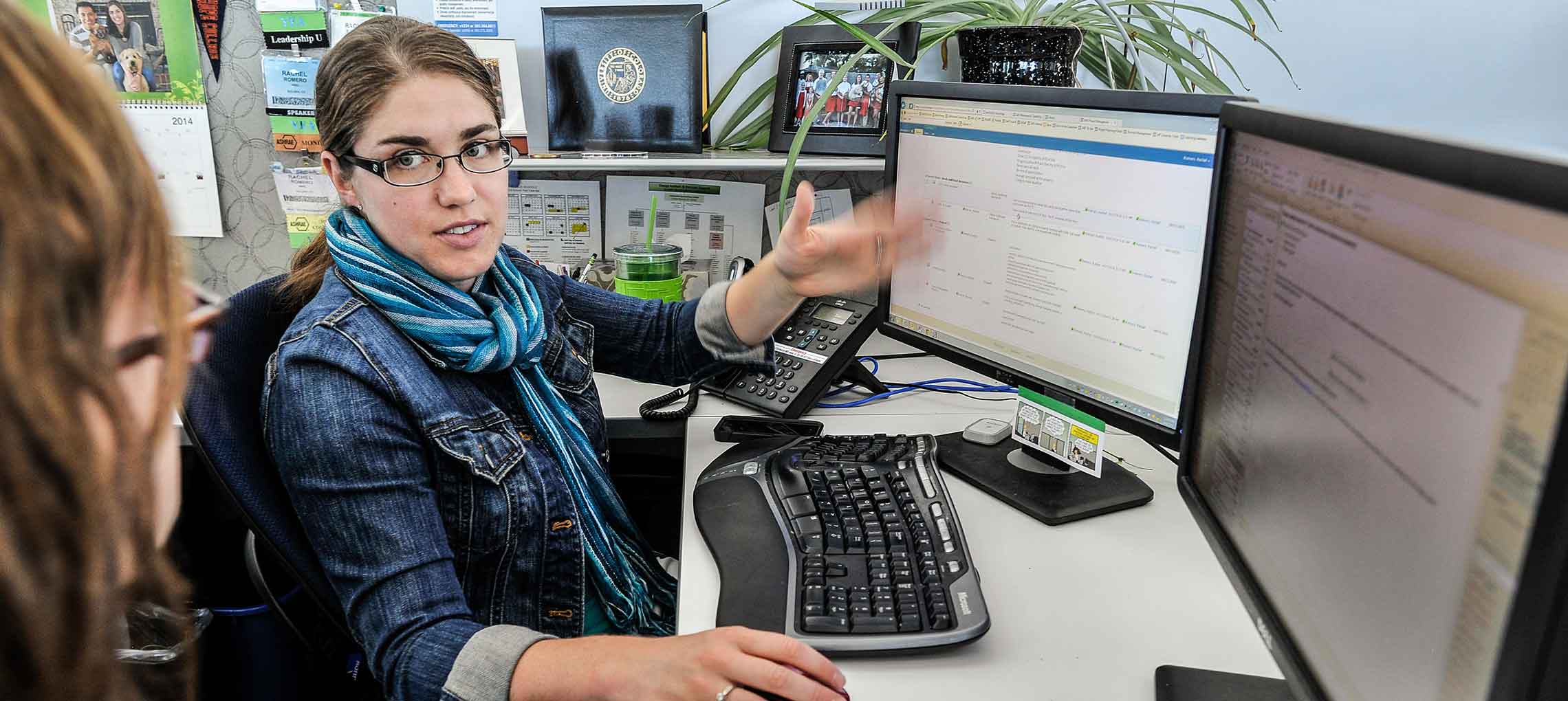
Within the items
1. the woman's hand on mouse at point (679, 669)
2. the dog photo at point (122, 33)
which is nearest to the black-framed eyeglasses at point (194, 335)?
the woman's hand on mouse at point (679, 669)

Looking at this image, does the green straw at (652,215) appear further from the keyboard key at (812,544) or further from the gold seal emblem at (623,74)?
the keyboard key at (812,544)

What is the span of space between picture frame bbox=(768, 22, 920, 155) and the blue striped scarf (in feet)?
2.02

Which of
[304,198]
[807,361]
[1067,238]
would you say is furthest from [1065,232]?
[304,198]

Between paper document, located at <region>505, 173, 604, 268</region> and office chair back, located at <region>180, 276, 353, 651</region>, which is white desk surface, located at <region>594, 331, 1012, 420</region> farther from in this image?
office chair back, located at <region>180, 276, 353, 651</region>

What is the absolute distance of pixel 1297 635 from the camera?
22.5 inches

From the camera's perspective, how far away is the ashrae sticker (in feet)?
3.31

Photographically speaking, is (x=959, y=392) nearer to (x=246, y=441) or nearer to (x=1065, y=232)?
(x=1065, y=232)

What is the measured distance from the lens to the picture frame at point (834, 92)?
154 centimetres

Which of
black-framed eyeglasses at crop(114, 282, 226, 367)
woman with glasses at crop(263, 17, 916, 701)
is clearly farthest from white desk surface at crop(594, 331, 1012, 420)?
black-framed eyeglasses at crop(114, 282, 226, 367)

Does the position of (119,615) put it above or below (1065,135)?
below

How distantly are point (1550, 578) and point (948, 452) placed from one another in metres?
0.79

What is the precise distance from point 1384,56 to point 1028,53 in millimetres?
742

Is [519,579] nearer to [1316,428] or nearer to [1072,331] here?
[1072,331]

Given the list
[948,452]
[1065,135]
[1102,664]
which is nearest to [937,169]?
[1065,135]
